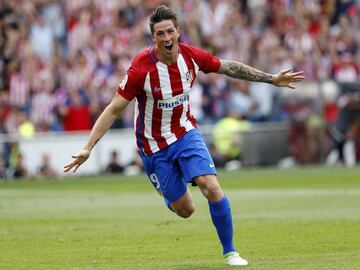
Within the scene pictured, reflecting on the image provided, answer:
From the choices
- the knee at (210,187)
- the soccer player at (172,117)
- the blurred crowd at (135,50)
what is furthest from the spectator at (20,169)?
the knee at (210,187)

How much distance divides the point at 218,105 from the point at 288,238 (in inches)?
672

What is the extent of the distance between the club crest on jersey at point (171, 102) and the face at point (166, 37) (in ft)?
1.46

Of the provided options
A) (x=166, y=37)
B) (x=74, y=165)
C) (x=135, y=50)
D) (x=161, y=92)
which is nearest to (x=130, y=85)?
(x=161, y=92)

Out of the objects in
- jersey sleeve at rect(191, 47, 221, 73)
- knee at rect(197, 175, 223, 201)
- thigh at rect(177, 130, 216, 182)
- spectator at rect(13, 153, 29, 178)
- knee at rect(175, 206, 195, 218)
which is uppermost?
→ jersey sleeve at rect(191, 47, 221, 73)

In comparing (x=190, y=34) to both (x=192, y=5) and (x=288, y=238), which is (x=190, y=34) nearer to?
(x=192, y=5)

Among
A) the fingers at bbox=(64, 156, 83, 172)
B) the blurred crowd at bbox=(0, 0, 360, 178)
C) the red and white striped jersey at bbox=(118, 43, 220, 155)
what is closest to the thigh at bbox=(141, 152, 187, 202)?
the red and white striped jersey at bbox=(118, 43, 220, 155)

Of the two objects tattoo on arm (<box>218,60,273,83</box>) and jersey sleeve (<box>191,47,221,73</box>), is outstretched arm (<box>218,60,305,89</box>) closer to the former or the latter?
tattoo on arm (<box>218,60,273,83</box>)

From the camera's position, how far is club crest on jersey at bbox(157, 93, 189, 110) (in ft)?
37.0

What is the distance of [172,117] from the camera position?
11.4 m

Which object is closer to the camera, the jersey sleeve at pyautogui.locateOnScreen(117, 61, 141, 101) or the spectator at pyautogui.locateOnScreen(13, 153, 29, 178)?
the jersey sleeve at pyautogui.locateOnScreen(117, 61, 141, 101)

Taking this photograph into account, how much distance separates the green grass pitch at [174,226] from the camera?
37.7ft

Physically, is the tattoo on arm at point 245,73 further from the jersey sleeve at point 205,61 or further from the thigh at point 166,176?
the thigh at point 166,176

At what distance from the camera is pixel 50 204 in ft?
66.4

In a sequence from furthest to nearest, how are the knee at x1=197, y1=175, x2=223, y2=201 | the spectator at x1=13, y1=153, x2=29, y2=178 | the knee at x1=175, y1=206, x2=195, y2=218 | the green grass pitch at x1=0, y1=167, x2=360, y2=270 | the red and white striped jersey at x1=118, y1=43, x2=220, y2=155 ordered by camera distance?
the spectator at x1=13, y1=153, x2=29, y2=178
the knee at x1=175, y1=206, x2=195, y2=218
the green grass pitch at x1=0, y1=167, x2=360, y2=270
the red and white striped jersey at x1=118, y1=43, x2=220, y2=155
the knee at x1=197, y1=175, x2=223, y2=201
